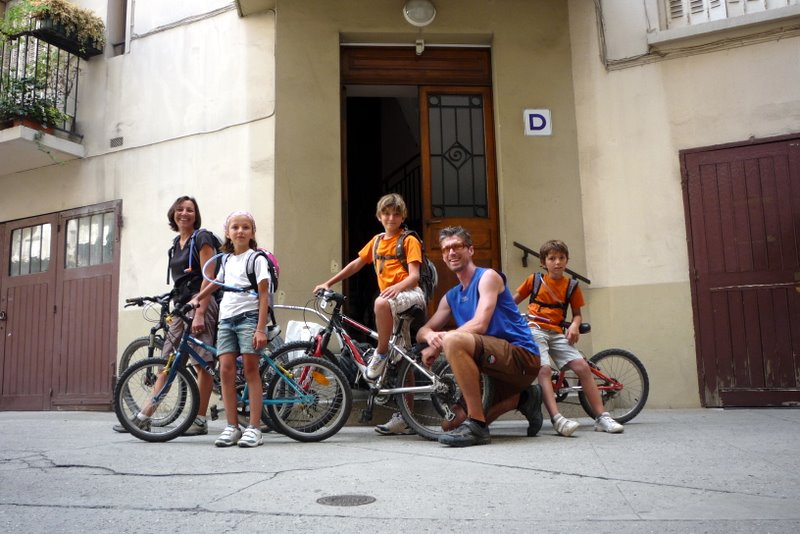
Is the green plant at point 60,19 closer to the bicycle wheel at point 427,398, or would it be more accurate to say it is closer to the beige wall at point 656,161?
the beige wall at point 656,161

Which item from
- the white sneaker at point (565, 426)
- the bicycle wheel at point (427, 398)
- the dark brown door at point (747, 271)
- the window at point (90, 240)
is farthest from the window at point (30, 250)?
the dark brown door at point (747, 271)

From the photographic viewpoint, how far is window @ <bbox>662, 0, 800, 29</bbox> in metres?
7.50

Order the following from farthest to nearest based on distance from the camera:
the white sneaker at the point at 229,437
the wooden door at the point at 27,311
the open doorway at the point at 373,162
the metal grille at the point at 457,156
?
1. the open doorway at the point at 373,162
2. the wooden door at the point at 27,311
3. the metal grille at the point at 457,156
4. the white sneaker at the point at 229,437

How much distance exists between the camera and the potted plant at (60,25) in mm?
8961

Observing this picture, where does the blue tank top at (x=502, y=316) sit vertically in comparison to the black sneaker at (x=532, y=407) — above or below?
above

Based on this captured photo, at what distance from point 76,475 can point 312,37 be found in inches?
213

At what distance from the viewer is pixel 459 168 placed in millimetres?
8023

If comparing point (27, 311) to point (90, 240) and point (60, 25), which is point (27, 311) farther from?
point (60, 25)

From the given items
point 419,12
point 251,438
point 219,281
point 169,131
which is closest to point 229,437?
point 251,438

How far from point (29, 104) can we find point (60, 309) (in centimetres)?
261

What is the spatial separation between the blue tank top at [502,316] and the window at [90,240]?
217 inches

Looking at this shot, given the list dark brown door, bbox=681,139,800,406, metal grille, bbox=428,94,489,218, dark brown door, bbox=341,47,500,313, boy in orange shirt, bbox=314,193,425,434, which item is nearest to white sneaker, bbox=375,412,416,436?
boy in orange shirt, bbox=314,193,425,434

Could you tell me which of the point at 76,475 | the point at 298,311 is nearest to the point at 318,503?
the point at 76,475

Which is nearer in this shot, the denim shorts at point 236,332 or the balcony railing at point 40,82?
the denim shorts at point 236,332
